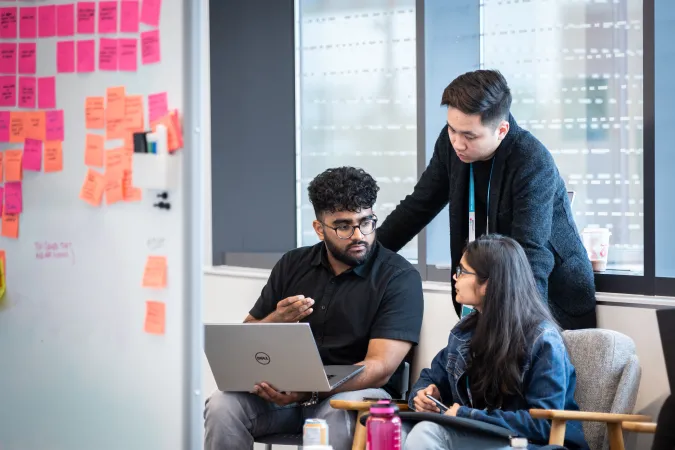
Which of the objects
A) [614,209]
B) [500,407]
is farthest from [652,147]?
[500,407]

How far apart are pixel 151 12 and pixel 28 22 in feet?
1.42

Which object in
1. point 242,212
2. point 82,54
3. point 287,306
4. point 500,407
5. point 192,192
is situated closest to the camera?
point 192,192

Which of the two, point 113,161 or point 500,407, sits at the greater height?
point 113,161

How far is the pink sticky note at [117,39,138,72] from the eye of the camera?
231cm

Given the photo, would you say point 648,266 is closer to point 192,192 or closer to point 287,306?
point 287,306

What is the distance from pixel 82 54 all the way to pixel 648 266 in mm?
2175

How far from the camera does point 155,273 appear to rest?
2295 millimetres

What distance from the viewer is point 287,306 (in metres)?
3.30

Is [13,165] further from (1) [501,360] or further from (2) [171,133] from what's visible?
(1) [501,360]

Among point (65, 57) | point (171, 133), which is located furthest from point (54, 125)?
point (171, 133)

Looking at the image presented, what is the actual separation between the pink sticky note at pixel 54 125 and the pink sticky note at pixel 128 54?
235 mm

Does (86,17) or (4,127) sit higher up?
(86,17)

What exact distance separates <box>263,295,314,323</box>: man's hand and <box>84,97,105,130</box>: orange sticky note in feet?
3.62

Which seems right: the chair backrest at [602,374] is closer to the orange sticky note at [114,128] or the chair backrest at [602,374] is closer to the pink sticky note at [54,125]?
the orange sticky note at [114,128]
